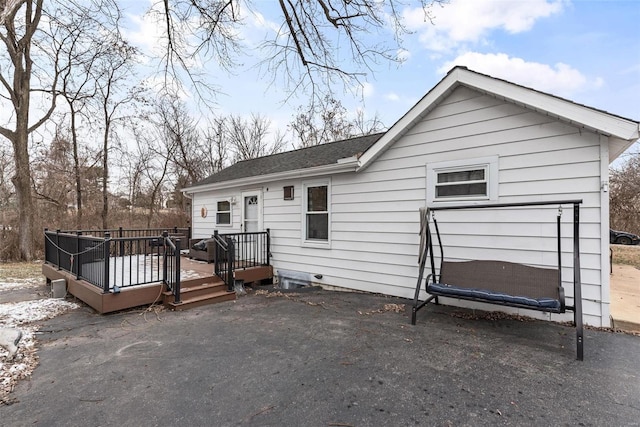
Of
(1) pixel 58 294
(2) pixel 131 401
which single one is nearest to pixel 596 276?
(2) pixel 131 401

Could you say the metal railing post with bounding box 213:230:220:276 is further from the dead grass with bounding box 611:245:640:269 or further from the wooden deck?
the dead grass with bounding box 611:245:640:269

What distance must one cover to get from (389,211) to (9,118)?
1381 centimetres

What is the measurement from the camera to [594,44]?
6.18m

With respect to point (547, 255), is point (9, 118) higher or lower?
higher

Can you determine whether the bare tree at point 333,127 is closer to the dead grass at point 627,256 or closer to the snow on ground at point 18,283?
the dead grass at point 627,256

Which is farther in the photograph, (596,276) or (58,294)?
(58,294)

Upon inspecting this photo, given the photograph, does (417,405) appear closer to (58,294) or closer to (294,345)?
(294,345)

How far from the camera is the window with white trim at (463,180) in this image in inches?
175

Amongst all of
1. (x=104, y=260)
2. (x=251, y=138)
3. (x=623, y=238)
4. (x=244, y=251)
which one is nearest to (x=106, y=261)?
(x=104, y=260)

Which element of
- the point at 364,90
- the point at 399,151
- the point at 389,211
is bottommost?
the point at 389,211

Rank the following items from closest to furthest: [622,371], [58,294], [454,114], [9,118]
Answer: [622,371] < [454,114] < [58,294] < [9,118]

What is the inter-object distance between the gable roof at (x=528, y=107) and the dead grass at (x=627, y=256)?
7.19 m

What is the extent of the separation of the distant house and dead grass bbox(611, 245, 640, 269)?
6.99 meters

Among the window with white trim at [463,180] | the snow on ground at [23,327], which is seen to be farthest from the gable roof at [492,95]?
the snow on ground at [23,327]
